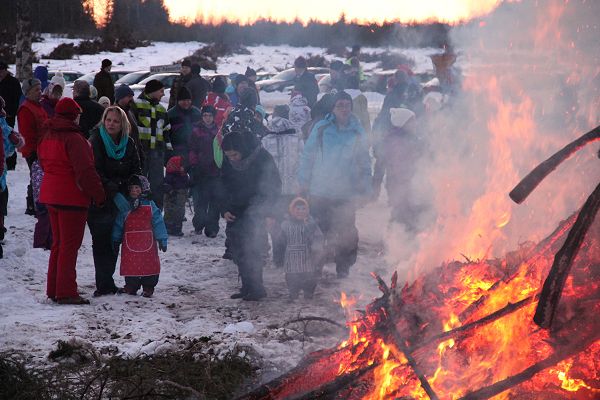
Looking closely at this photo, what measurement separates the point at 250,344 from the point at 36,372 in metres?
1.71

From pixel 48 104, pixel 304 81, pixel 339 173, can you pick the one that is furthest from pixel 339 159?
pixel 304 81

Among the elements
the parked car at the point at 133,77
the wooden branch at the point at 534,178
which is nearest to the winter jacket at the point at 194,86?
the wooden branch at the point at 534,178

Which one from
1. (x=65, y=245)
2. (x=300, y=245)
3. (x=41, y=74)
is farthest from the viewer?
(x=41, y=74)

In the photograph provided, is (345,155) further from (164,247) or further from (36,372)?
(36,372)

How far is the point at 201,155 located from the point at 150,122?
0.87 m

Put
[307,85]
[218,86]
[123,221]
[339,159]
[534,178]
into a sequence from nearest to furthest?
[534,178] → [123,221] → [339,159] → [218,86] → [307,85]

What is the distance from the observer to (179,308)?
23.5 feet

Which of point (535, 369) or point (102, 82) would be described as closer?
point (535, 369)

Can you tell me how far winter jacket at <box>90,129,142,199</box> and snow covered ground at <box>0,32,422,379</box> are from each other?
47.0 inches

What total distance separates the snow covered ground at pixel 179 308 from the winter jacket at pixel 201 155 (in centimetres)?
101

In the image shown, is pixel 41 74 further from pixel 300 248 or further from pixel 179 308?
pixel 300 248

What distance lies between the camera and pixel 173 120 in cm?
1012

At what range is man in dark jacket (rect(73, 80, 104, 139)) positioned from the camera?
8992 mm

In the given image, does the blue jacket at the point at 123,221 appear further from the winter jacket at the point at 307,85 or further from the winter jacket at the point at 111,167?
the winter jacket at the point at 307,85
